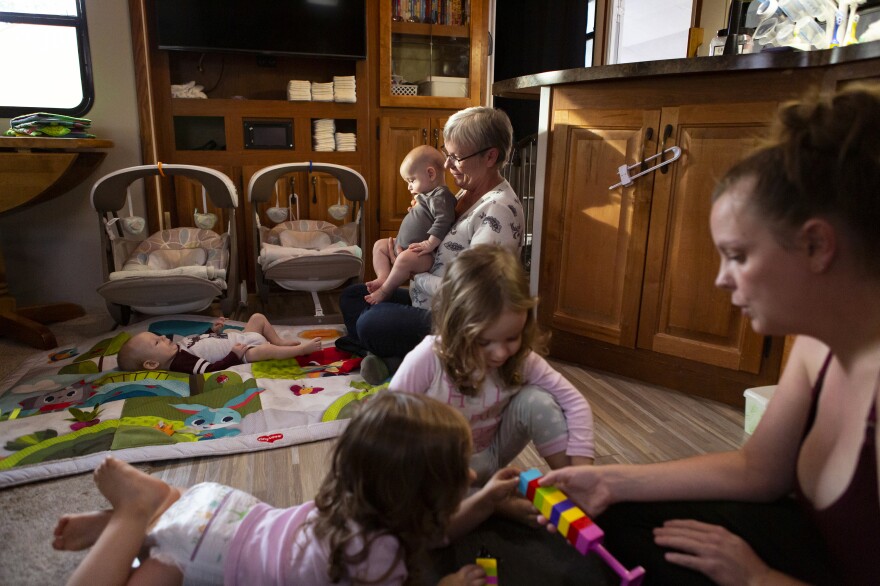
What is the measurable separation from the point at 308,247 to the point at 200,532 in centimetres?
244

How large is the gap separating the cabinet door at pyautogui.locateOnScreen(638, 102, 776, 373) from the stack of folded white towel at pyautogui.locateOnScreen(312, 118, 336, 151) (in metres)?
2.30

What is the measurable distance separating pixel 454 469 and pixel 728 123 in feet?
5.48

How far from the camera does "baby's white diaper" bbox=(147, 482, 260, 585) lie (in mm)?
988

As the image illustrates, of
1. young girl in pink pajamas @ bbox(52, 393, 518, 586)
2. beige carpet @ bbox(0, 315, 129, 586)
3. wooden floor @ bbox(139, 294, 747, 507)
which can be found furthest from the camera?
wooden floor @ bbox(139, 294, 747, 507)

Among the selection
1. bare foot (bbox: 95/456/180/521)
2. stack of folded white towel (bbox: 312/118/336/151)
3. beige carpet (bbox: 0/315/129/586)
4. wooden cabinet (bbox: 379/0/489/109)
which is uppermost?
wooden cabinet (bbox: 379/0/489/109)

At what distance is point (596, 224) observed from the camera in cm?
240

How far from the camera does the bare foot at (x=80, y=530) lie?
3.72ft

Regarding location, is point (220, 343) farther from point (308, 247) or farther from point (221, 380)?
point (308, 247)

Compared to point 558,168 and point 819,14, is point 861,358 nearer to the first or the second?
point 558,168

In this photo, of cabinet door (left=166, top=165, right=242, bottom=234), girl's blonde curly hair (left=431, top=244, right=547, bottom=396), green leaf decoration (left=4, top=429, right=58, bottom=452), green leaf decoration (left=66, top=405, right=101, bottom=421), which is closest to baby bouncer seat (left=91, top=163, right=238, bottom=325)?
cabinet door (left=166, top=165, right=242, bottom=234)

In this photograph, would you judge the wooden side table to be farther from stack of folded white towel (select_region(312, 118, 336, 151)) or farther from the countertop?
the countertop

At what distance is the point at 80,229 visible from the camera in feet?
11.5

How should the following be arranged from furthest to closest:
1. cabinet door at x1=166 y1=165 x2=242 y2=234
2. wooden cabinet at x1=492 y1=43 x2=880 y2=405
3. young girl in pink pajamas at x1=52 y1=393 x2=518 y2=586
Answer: cabinet door at x1=166 y1=165 x2=242 y2=234 → wooden cabinet at x1=492 y1=43 x2=880 y2=405 → young girl in pink pajamas at x1=52 y1=393 x2=518 y2=586

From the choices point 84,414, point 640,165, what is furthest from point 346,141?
point 84,414
